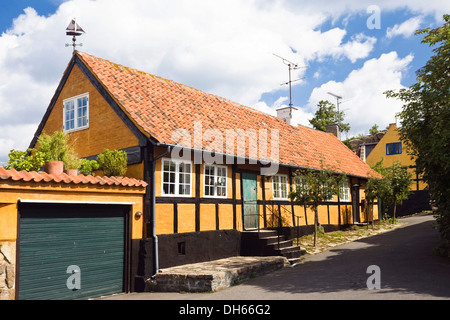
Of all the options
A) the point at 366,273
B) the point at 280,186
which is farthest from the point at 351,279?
the point at 280,186

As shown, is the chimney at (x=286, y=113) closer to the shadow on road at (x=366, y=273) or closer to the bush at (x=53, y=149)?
the shadow on road at (x=366, y=273)

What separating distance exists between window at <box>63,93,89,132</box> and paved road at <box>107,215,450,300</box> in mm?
6224

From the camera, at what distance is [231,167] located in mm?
13969

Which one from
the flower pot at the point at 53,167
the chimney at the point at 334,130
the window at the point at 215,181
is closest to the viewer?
the flower pot at the point at 53,167

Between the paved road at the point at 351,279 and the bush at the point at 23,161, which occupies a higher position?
the bush at the point at 23,161

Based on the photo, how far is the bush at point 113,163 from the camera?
11062mm

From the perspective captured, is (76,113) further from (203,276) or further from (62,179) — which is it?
(203,276)

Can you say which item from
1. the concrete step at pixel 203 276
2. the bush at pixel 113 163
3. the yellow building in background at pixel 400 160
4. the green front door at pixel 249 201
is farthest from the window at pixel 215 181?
the yellow building in background at pixel 400 160

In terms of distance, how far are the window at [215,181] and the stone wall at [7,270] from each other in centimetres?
594

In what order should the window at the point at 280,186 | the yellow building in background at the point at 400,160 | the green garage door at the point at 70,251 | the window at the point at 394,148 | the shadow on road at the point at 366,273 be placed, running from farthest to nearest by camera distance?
the window at the point at 394,148 → the yellow building in background at the point at 400,160 → the window at the point at 280,186 → the shadow on road at the point at 366,273 → the green garage door at the point at 70,251

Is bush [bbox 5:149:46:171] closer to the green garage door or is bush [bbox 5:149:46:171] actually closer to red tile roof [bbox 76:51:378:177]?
the green garage door

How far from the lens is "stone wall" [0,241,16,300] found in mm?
8062
